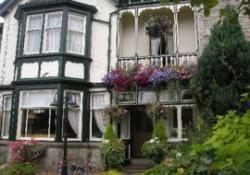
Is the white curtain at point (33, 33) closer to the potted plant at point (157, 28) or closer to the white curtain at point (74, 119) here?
the white curtain at point (74, 119)

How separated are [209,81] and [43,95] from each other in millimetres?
7744

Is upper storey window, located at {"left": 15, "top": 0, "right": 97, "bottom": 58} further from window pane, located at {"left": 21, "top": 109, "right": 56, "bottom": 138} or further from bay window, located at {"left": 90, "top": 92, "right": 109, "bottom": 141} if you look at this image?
window pane, located at {"left": 21, "top": 109, "right": 56, "bottom": 138}

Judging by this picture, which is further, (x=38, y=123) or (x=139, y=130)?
(x=139, y=130)

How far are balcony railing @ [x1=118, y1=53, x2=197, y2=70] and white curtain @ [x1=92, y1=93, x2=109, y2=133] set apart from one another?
1891 mm

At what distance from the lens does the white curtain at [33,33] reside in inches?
695

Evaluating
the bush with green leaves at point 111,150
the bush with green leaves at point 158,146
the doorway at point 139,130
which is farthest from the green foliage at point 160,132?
the doorway at point 139,130

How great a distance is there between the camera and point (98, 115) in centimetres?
1727

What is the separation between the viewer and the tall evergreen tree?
13.7m

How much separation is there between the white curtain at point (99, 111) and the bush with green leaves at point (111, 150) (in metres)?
1.52

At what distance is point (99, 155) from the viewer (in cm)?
1633

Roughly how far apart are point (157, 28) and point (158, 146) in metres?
→ 5.91

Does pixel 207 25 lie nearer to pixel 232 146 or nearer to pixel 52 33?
pixel 52 33

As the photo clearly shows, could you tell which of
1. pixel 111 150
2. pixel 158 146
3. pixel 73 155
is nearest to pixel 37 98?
pixel 73 155

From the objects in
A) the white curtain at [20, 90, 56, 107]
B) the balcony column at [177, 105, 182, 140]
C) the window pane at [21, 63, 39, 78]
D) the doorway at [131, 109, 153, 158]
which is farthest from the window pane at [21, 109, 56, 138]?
the balcony column at [177, 105, 182, 140]
